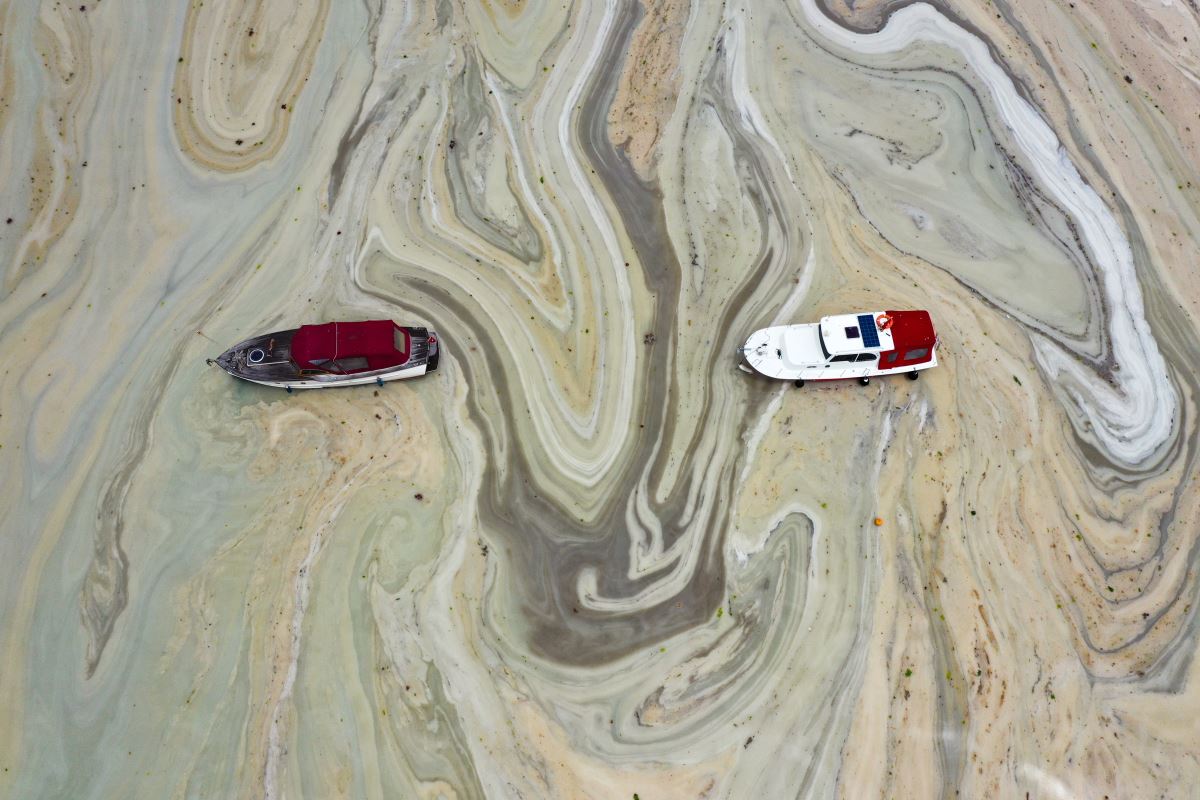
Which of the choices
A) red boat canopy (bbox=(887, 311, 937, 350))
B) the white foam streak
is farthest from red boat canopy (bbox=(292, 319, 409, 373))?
the white foam streak

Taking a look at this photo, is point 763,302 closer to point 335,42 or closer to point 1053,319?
point 1053,319

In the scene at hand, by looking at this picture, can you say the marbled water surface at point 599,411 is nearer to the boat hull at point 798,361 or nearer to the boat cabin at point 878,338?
the boat hull at point 798,361

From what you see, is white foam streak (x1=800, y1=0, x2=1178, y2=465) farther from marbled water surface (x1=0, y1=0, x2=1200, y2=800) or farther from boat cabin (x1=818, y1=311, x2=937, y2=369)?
boat cabin (x1=818, y1=311, x2=937, y2=369)

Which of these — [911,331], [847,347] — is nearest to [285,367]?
[847,347]

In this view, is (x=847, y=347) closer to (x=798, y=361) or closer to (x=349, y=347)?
(x=798, y=361)

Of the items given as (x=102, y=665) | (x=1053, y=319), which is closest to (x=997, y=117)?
(x=1053, y=319)
